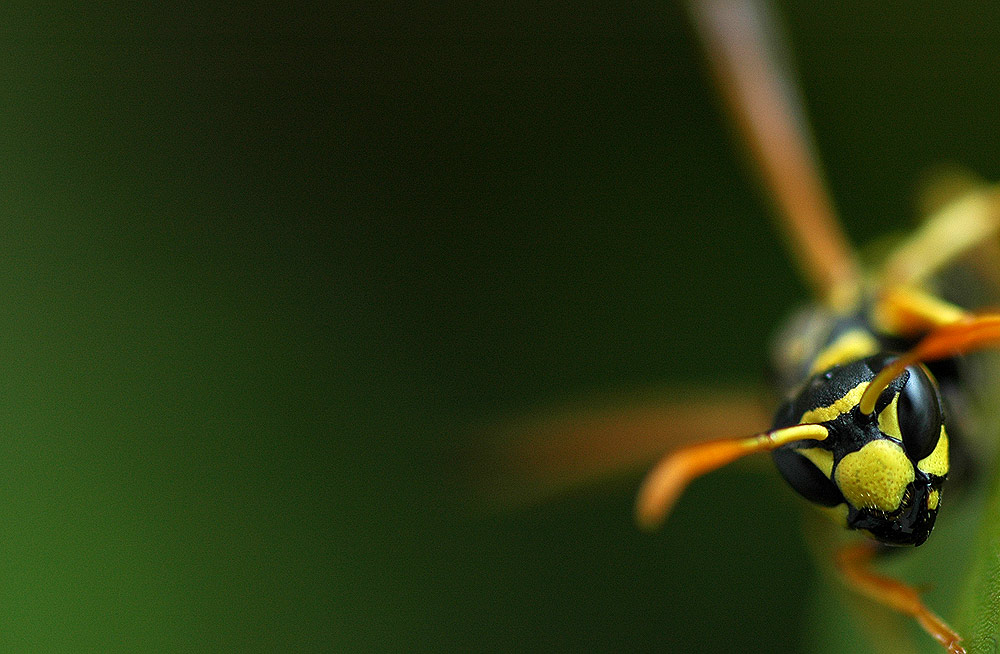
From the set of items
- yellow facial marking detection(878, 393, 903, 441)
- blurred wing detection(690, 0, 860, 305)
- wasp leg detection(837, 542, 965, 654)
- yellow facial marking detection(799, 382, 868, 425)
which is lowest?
wasp leg detection(837, 542, 965, 654)

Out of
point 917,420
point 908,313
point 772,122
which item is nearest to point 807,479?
point 917,420

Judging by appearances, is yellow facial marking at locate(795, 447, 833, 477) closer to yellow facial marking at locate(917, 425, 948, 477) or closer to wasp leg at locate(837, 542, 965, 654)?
yellow facial marking at locate(917, 425, 948, 477)

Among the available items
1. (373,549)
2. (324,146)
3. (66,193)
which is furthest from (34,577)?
(324,146)

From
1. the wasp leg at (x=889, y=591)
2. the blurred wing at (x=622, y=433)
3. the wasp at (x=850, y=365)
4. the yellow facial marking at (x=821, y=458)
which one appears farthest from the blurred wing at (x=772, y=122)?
the yellow facial marking at (x=821, y=458)

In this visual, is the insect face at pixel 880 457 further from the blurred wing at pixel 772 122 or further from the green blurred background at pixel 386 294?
the green blurred background at pixel 386 294

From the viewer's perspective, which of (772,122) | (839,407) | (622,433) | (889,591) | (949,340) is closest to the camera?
(949,340)

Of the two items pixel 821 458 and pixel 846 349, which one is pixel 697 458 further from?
pixel 846 349

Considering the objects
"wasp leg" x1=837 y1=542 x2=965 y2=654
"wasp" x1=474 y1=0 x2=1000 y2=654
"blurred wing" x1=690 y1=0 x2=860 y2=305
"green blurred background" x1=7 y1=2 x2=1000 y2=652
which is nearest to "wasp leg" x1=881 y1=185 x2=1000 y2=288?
"wasp" x1=474 y1=0 x2=1000 y2=654
